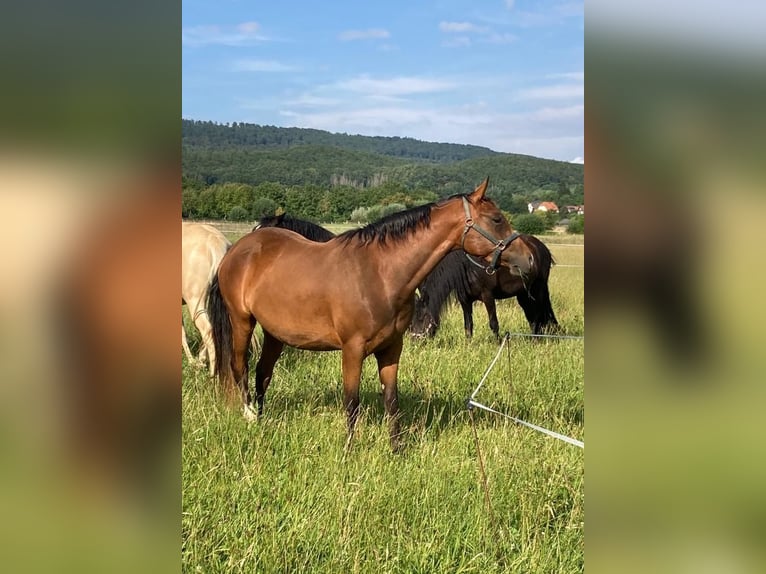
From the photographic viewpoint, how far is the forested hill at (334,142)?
215 feet

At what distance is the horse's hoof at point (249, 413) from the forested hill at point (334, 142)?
58.4 meters

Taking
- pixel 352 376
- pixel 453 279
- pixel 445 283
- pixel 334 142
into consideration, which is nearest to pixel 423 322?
pixel 445 283

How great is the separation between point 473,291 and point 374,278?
18.5ft

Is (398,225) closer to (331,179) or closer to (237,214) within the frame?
(237,214)

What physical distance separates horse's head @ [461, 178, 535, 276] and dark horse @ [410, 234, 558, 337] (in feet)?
14.7

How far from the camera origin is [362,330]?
14.2 feet

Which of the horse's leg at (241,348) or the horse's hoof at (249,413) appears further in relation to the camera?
the horse's leg at (241,348)

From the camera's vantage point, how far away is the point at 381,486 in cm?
329

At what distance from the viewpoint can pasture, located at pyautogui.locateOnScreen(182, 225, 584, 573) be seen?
269cm

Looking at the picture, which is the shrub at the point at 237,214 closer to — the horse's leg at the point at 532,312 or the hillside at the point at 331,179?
the hillside at the point at 331,179
